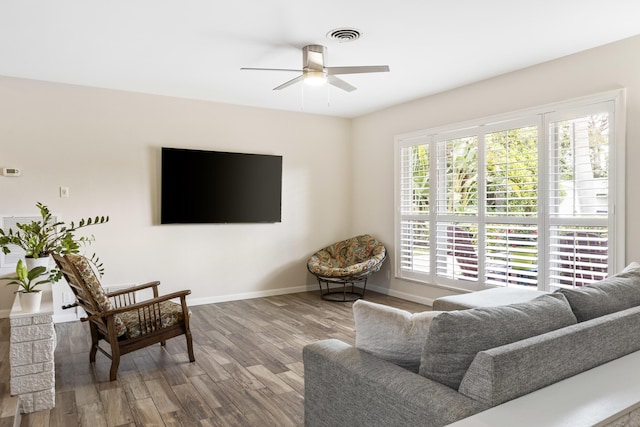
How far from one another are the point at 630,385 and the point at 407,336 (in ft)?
2.38

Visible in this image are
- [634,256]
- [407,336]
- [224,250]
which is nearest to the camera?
[407,336]

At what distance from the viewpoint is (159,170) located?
5164 millimetres

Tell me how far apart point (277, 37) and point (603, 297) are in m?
2.85

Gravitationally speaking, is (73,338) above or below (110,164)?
below

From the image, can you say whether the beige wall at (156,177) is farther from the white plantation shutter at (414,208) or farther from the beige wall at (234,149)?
the white plantation shutter at (414,208)

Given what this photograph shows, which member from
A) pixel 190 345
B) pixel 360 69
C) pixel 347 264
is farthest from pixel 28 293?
pixel 347 264

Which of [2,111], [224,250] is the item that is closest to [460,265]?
[224,250]

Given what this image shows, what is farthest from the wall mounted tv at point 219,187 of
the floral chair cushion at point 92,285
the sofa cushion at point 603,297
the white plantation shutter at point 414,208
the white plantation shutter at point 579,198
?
the sofa cushion at point 603,297

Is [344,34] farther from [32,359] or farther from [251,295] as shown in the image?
[251,295]

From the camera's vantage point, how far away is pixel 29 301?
2.67 meters

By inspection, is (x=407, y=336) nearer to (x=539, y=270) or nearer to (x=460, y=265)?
(x=539, y=270)

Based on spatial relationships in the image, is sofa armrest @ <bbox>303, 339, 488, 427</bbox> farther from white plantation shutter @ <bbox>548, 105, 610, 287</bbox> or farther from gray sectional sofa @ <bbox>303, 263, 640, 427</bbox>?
white plantation shutter @ <bbox>548, 105, 610, 287</bbox>

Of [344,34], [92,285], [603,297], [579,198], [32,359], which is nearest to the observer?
[603,297]

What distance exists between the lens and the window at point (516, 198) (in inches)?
145
